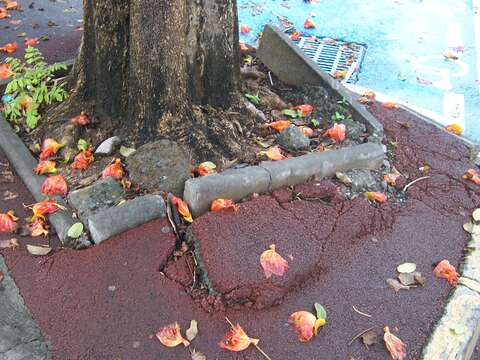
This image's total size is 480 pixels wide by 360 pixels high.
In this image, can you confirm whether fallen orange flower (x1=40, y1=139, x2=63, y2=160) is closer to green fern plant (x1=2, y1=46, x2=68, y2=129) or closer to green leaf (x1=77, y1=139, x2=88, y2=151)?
green leaf (x1=77, y1=139, x2=88, y2=151)

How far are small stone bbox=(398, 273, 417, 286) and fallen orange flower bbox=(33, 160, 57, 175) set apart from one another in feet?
8.18

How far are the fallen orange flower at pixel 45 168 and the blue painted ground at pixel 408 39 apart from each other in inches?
137

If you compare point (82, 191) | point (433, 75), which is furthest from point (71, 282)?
point (433, 75)

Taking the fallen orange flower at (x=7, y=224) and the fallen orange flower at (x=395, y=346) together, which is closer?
the fallen orange flower at (x=395, y=346)

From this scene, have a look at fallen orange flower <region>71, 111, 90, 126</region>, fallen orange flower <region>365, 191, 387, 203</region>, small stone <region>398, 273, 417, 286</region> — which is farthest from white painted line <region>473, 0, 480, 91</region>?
fallen orange flower <region>71, 111, 90, 126</region>

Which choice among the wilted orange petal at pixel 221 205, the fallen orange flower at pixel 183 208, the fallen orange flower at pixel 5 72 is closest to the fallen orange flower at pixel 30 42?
the fallen orange flower at pixel 5 72

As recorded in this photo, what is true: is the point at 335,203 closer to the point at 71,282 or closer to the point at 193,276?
the point at 193,276

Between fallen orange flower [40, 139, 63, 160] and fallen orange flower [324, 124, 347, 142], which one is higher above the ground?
fallen orange flower [324, 124, 347, 142]

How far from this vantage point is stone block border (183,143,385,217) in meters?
3.00

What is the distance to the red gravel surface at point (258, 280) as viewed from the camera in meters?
2.47

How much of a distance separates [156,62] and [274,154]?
1.09 meters

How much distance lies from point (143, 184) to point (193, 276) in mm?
770

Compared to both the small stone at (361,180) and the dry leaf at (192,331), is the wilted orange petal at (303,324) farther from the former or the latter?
the small stone at (361,180)

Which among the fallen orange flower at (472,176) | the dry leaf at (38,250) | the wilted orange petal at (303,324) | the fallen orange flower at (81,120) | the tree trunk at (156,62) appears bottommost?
the dry leaf at (38,250)
